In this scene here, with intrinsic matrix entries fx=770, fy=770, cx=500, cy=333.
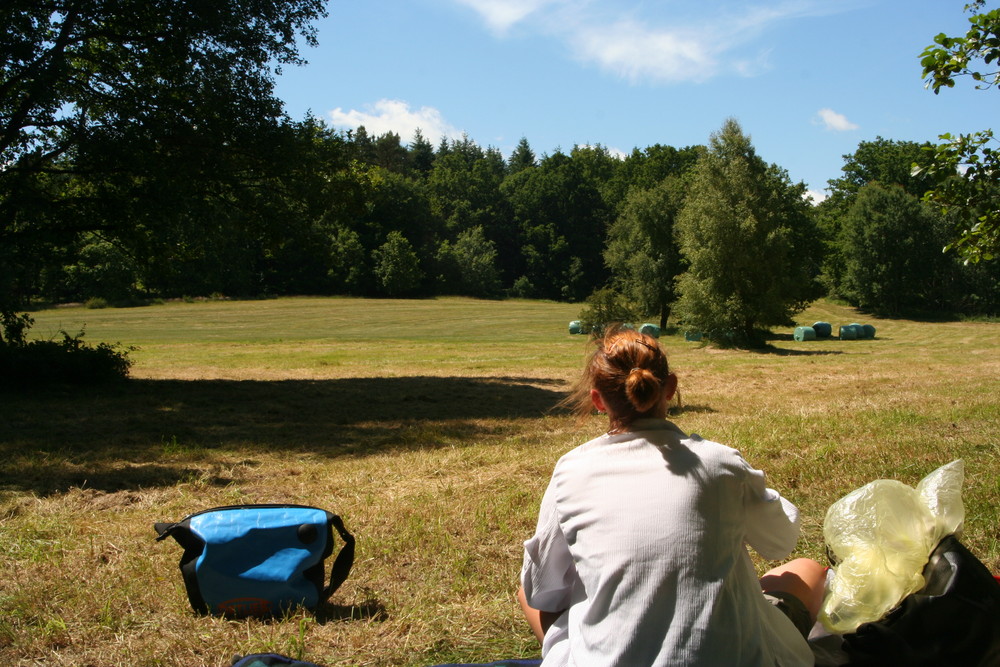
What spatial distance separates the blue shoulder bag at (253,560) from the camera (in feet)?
12.1

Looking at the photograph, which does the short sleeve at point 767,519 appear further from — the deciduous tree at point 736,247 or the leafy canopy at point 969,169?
the deciduous tree at point 736,247

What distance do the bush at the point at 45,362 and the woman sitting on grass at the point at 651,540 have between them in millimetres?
12628

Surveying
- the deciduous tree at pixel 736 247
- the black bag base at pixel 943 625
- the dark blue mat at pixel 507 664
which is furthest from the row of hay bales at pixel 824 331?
the black bag base at pixel 943 625

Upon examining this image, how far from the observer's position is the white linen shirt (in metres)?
1.99

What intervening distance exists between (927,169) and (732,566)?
5379 millimetres

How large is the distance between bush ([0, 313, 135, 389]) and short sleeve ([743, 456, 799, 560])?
13.0m

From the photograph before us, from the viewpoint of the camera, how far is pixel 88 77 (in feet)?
42.5

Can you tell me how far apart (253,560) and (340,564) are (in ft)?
1.41

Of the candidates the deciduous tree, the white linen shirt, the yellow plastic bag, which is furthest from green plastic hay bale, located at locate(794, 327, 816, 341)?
the white linen shirt

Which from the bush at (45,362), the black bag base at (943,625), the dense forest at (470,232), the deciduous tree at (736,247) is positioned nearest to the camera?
the black bag base at (943,625)

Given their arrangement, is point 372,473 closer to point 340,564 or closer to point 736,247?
point 340,564

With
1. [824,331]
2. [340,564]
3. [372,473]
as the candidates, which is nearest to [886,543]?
[340,564]

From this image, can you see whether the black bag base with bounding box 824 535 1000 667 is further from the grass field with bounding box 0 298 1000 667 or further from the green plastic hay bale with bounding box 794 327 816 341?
the green plastic hay bale with bounding box 794 327 816 341

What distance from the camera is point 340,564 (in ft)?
12.8
